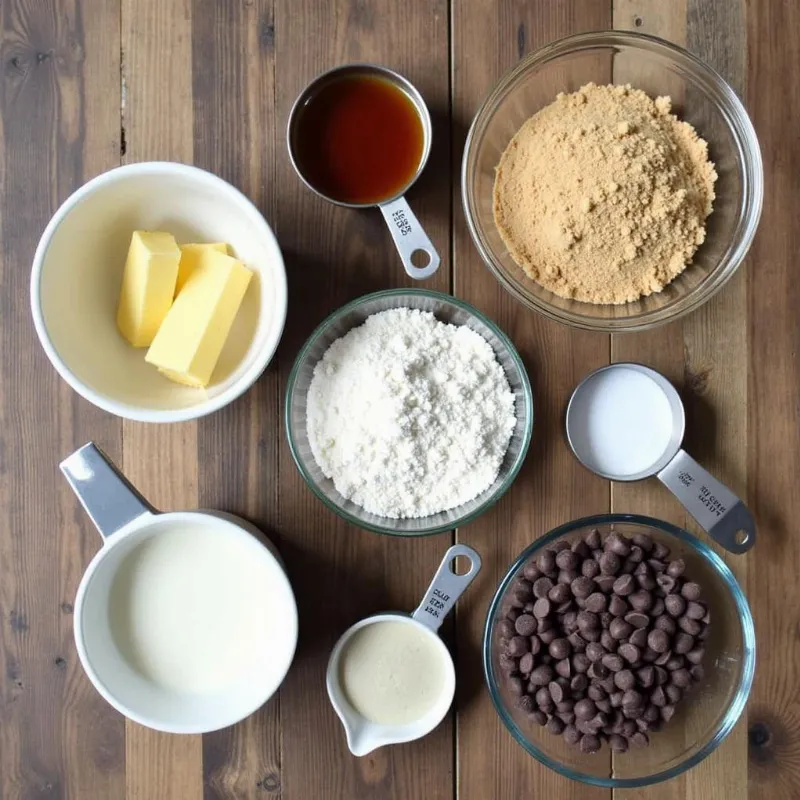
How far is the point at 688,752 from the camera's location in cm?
105

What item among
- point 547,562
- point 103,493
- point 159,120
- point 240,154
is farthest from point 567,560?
point 159,120

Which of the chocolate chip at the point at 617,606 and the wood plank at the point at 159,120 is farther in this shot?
the wood plank at the point at 159,120

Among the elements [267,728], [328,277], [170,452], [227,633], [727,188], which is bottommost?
[267,728]

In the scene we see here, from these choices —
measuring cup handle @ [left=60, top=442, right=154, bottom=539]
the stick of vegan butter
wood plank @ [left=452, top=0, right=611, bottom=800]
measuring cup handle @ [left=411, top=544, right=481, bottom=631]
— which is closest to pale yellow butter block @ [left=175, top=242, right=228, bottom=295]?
the stick of vegan butter

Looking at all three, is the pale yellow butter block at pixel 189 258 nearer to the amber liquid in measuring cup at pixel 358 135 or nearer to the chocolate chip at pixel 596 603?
the amber liquid in measuring cup at pixel 358 135

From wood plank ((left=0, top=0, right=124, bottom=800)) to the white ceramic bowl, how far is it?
0.50 feet

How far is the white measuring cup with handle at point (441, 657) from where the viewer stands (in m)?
1.03

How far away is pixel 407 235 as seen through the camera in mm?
1019

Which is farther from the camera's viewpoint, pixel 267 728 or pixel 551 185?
pixel 267 728

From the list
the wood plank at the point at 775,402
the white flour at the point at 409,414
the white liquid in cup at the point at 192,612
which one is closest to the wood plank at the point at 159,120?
the white liquid in cup at the point at 192,612

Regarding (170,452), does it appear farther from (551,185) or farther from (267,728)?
(551,185)

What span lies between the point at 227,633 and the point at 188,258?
1.69ft

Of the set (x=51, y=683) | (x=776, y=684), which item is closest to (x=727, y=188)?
(x=776, y=684)

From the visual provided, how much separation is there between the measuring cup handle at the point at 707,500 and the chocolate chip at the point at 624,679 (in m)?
0.24
